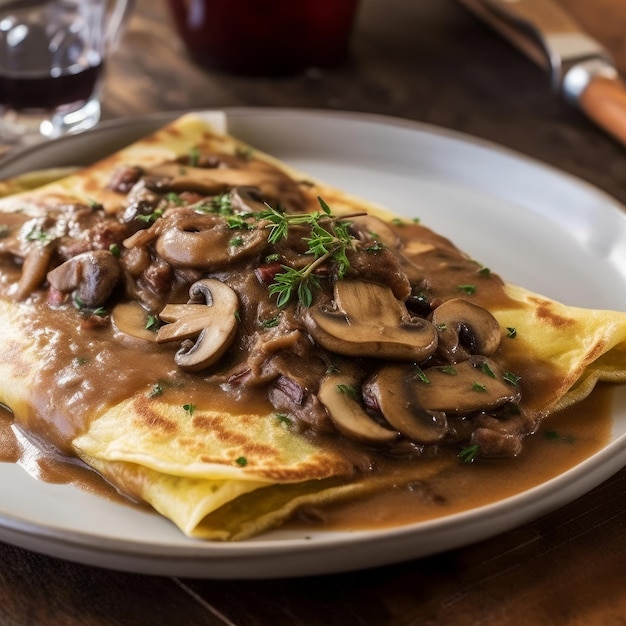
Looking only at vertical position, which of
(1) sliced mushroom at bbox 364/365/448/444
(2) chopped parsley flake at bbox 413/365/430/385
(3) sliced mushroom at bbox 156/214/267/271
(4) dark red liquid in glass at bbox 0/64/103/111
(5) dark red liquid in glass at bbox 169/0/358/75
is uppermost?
(2) chopped parsley flake at bbox 413/365/430/385

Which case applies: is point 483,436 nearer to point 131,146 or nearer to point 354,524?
point 354,524

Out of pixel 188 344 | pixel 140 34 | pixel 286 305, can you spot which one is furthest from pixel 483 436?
pixel 140 34

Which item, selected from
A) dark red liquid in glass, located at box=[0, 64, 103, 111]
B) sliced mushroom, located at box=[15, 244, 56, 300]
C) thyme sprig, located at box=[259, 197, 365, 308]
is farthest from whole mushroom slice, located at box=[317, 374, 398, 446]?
dark red liquid in glass, located at box=[0, 64, 103, 111]

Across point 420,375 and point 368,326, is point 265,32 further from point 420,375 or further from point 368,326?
point 420,375

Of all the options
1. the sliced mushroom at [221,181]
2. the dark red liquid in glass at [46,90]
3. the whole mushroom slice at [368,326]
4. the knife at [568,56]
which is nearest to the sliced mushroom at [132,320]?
the whole mushroom slice at [368,326]

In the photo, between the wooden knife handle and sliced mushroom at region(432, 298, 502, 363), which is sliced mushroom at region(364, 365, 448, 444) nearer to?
sliced mushroom at region(432, 298, 502, 363)

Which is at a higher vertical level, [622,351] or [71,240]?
[622,351]
